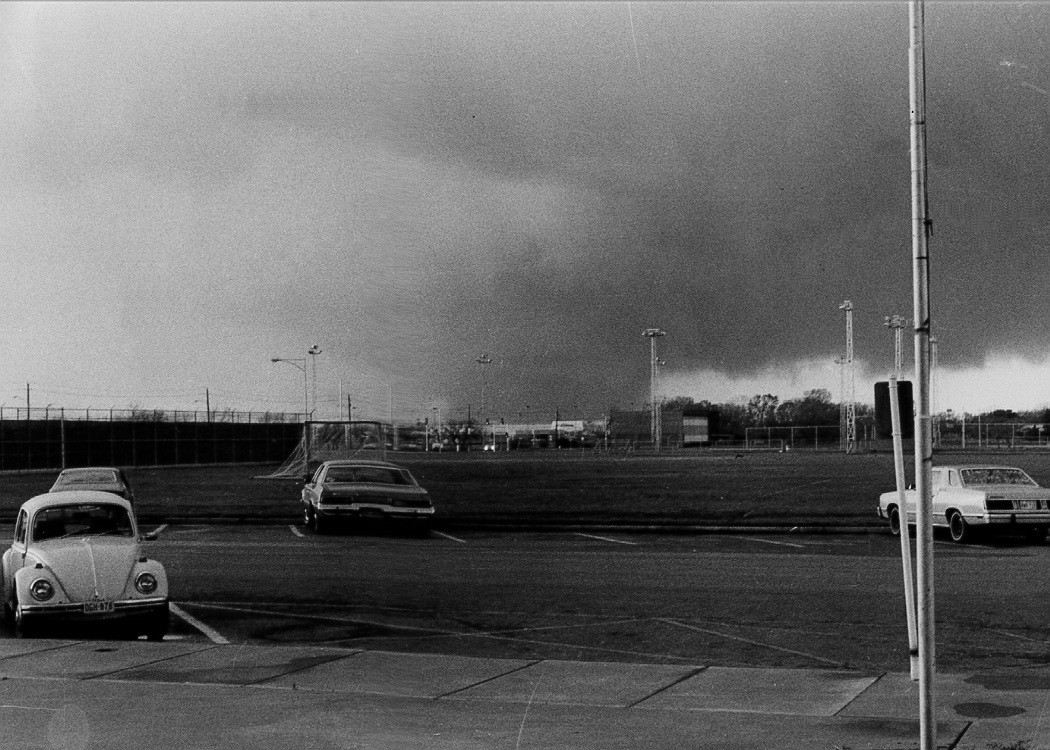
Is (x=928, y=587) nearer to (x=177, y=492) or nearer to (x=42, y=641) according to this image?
(x=42, y=641)

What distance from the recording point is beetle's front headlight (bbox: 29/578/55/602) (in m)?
13.1

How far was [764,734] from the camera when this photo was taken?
8305 mm

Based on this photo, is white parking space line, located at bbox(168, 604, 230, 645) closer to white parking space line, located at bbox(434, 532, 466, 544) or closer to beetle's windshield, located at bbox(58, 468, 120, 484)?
white parking space line, located at bbox(434, 532, 466, 544)

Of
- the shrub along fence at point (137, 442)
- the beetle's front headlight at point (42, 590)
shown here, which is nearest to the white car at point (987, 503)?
the beetle's front headlight at point (42, 590)

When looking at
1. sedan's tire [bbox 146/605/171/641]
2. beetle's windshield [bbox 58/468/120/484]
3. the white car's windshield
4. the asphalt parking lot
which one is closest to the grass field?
beetle's windshield [bbox 58/468/120/484]

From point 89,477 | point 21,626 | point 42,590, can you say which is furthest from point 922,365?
point 89,477

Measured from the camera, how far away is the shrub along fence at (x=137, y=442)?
63.0 m

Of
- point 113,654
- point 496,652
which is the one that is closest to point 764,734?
point 496,652

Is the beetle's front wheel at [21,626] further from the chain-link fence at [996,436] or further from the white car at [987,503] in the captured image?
the chain-link fence at [996,436]

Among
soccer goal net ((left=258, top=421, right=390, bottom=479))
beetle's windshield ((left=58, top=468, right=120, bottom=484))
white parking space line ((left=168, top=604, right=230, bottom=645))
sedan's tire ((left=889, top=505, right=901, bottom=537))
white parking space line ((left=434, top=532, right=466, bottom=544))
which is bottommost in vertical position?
white parking space line ((left=434, top=532, right=466, bottom=544))

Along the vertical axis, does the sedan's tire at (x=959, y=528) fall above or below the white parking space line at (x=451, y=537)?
above

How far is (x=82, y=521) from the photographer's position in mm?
14422

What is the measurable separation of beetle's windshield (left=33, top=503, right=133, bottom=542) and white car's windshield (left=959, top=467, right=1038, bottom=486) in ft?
51.5

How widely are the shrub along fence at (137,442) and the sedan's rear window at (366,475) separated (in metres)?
34.7
